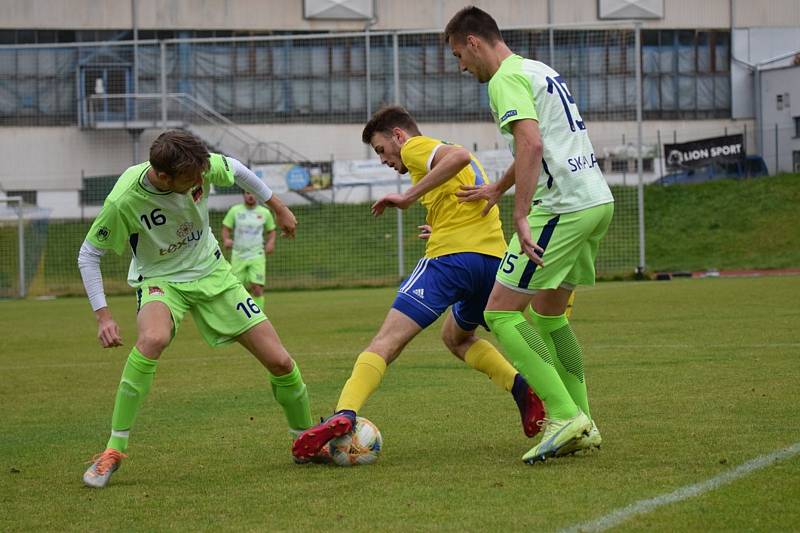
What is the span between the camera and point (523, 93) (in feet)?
19.0

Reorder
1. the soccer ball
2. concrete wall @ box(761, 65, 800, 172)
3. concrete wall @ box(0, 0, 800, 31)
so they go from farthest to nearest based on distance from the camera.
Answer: concrete wall @ box(761, 65, 800, 172) → concrete wall @ box(0, 0, 800, 31) → the soccer ball

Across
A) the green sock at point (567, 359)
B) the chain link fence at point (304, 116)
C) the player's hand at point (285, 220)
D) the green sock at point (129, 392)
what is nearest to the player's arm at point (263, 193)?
the player's hand at point (285, 220)

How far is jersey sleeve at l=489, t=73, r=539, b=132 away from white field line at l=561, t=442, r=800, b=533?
188 cm

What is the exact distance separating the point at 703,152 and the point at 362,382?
98.2 feet

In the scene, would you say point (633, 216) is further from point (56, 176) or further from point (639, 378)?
point (639, 378)

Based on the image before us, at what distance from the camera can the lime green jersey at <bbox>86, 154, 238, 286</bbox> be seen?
20.3ft

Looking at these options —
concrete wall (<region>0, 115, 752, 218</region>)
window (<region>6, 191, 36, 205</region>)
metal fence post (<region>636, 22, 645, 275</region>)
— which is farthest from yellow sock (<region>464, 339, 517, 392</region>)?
window (<region>6, 191, 36, 205</region>)

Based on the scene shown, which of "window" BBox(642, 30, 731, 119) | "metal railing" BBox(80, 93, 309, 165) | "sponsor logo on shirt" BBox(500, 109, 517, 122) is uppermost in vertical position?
"window" BBox(642, 30, 731, 119)

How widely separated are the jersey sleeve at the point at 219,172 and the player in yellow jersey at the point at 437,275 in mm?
813

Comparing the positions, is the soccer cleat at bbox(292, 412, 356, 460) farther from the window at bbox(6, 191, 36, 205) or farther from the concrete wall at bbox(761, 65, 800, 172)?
the concrete wall at bbox(761, 65, 800, 172)

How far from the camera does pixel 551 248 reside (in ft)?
19.3

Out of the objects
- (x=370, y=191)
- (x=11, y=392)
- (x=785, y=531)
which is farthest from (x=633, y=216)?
(x=785, y=531)

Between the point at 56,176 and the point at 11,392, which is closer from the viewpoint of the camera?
the point at 11,392

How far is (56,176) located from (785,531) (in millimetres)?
28904
